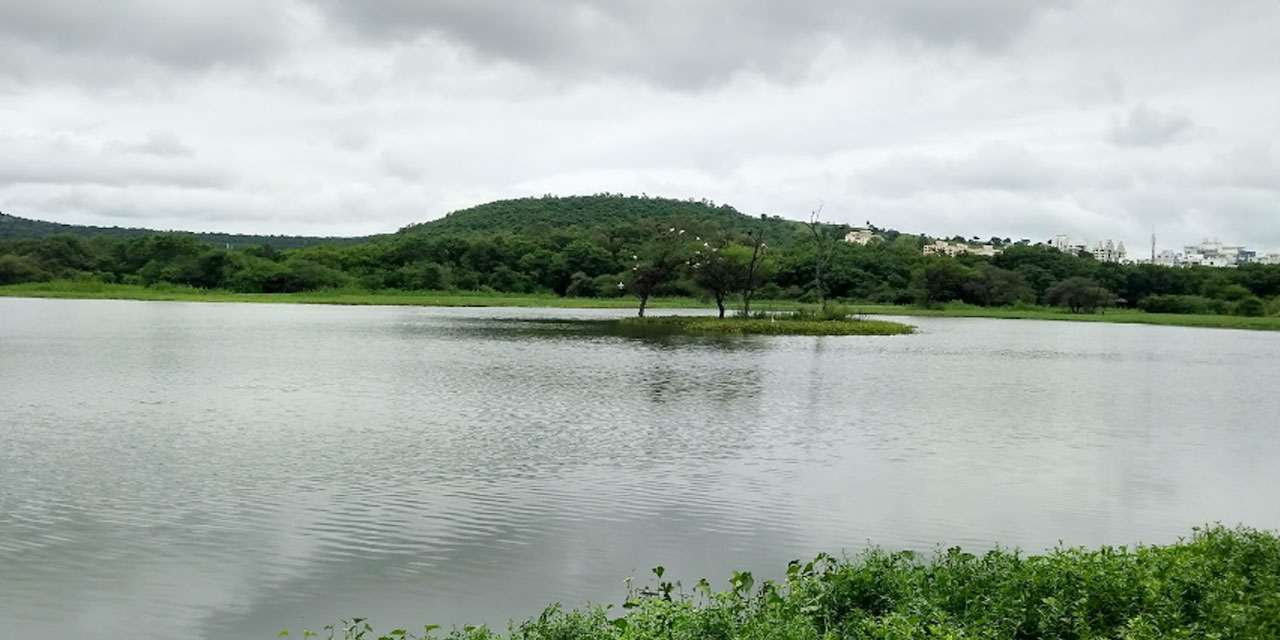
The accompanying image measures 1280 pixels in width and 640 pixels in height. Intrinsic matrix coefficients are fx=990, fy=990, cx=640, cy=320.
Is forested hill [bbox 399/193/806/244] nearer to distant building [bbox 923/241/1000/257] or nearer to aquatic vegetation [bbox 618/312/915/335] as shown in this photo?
distant building [bbox 923/241/1000/257]

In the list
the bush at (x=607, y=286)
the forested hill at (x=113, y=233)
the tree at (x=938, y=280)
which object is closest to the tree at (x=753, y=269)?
the bush at (x=607, y=286)

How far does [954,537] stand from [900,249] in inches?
4376

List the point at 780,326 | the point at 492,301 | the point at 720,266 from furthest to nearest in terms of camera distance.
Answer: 1. the point at 492,301
2. the point at 720,266
3. the point at 780,326

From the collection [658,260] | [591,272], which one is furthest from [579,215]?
[658,260]

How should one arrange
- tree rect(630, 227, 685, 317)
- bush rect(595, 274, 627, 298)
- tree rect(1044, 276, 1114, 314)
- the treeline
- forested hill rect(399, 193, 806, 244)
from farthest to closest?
forested hill rect(399, 193, 806, 244), bush rect(595, 274, 627, 298), the treeline, tree rect(1044, 276, 1114, 314), tree rect(630, 227, 685, 317)

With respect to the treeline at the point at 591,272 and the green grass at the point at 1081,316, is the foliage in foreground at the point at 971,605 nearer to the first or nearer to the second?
the green grass at the point at 1081,316

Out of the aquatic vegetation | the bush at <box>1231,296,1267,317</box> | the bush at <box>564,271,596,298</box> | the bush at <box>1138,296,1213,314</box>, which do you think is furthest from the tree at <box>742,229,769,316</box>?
the bush at <box>1138,296,1213,314</box>

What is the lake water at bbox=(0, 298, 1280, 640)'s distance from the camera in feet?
31.7

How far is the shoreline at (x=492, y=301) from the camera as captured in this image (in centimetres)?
8800

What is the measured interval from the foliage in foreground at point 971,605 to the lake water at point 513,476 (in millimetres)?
1638

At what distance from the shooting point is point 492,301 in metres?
95.6

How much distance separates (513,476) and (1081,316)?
88.2 m

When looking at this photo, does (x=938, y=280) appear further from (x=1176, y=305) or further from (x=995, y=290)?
(x=1176, y=305)

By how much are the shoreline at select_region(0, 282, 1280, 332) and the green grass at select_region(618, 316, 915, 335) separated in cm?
2472
